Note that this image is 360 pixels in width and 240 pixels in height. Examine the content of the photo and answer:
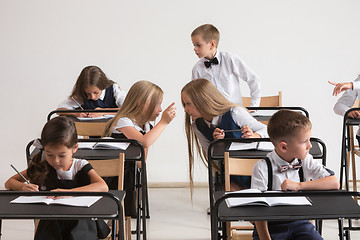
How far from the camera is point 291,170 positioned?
2.42 meters

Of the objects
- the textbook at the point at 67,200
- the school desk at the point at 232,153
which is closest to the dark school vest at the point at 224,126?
the school desk at the point at 232,153

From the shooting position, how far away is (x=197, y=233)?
12.4 feet

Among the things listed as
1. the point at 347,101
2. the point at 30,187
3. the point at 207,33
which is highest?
the point at 207,33

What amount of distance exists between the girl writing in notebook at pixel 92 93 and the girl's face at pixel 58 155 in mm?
1868

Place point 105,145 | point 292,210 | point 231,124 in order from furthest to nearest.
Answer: point 231,124, point 105,145, point 292,210

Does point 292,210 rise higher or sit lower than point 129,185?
higher

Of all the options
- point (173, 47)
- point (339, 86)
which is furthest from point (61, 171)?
point (173, 47)

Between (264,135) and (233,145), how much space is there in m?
0.31

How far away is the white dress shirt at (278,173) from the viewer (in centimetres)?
240

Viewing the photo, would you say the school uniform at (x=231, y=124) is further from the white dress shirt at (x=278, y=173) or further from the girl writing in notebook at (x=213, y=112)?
the white dress shirt at (x=278, y=173)

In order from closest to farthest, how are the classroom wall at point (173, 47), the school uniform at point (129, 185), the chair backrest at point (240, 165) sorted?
the chair backrest at point (240, 165), the school uniform at point (129, 185), the classroom wall at point (173, 47)

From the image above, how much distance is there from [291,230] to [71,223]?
949mm

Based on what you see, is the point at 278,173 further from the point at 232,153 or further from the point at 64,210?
the point at 64,210

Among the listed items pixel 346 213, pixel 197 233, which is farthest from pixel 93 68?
pixel 346 213
